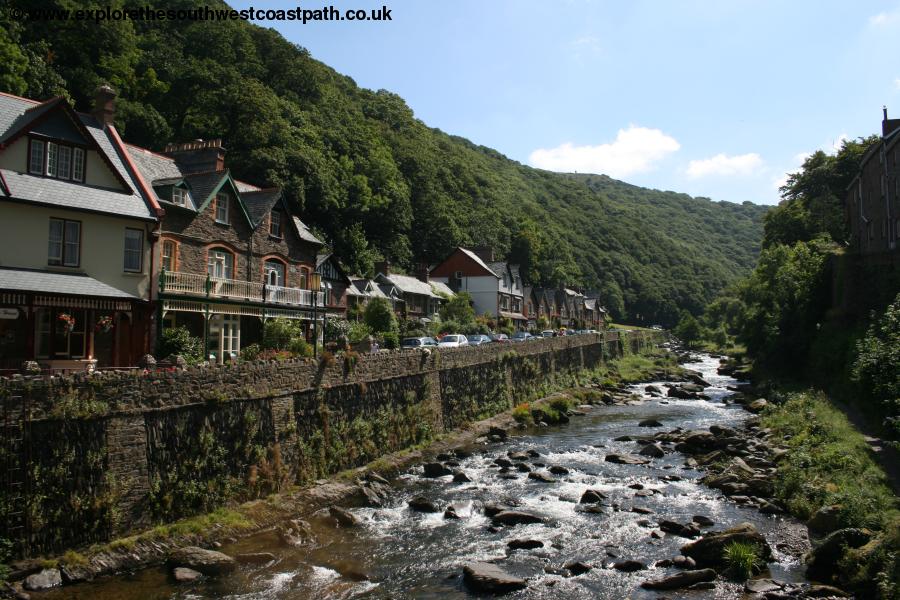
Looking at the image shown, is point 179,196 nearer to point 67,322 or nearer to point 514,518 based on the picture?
point 67,322

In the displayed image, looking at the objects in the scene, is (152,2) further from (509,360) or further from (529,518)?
(529,518)

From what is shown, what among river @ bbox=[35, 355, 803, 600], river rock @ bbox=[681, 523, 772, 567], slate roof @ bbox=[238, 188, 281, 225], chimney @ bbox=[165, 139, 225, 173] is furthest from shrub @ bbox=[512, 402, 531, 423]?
chimney @ bbox=[165, 139, 225, 173]

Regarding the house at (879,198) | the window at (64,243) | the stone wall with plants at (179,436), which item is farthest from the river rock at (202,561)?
the house at (879,198)

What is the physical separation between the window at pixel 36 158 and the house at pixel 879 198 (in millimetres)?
46357

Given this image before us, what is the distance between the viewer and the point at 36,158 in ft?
75.9

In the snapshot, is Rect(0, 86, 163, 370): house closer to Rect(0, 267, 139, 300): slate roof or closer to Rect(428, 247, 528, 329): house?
Rect(0, 267, 139, 300): slate roof

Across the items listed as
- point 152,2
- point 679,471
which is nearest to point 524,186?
point 152,2

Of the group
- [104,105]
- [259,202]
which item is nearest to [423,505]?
[259,202]

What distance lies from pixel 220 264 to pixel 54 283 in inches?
405

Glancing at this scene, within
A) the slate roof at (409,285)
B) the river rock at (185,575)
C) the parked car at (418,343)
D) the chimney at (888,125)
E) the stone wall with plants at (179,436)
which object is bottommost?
the river rock at (185,575)

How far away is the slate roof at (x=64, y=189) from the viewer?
22.3 meters

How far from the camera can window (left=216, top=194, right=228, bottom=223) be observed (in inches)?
1239

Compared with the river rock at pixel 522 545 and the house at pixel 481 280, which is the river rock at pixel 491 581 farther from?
the house at pixel 481 280

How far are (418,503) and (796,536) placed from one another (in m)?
11.3
